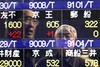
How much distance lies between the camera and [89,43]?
2.55 metres

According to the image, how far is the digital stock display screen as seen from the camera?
Result: 255 centimetres

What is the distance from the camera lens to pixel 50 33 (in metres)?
2.57

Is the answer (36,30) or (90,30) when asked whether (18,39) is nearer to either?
(36,30)

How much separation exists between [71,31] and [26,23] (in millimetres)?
357

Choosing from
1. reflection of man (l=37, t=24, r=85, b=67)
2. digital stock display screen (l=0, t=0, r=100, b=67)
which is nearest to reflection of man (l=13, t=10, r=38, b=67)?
digital stock display screen (l=0, t=0, r=100, b=67)

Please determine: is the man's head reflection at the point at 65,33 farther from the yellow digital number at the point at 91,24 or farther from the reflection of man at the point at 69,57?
the yellow digital number at the point at 91,24

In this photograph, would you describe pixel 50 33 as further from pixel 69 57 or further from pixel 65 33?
pixel 69 57

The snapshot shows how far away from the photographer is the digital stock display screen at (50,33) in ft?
8.38

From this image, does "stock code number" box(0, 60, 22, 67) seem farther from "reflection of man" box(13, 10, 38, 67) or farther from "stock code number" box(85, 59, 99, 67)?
"stock code number" box(85, 59, 99, 67)

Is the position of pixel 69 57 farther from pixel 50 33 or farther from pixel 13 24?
pixel 13 24

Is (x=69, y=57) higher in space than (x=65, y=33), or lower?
lower

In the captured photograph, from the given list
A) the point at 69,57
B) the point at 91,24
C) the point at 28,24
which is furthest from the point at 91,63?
the point at 28,24

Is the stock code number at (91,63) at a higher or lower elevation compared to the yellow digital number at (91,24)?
lower

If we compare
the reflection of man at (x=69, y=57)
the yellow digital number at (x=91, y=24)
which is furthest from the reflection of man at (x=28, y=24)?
the yellow digital number at (x=91, y=24)
